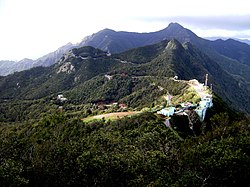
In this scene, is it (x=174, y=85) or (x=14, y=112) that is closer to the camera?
(x=174, y=85)

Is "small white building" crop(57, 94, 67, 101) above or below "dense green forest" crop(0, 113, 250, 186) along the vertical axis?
below

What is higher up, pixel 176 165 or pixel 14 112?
pixel 176 165

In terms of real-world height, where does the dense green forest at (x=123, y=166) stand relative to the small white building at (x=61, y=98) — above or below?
above

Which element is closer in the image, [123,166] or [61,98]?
[123,166]

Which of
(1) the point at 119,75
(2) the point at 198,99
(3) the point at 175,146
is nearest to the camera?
(3) the point at 175,146

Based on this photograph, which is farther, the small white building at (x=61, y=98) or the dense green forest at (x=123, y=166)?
the small white building at (x=61, y=98)

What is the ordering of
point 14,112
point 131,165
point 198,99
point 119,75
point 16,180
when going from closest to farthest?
point 16,180, point 131,165, point 198,99, point 14,112, point 119,75

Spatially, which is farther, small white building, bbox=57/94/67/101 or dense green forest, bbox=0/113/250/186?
small white building, bbox=57/94/67/101

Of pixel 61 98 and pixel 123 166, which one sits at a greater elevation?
pixel 123 166

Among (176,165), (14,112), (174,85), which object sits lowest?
(14,112)

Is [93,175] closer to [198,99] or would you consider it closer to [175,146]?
[175,146]

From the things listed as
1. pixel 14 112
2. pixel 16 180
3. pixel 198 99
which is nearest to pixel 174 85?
pixel 198 99
